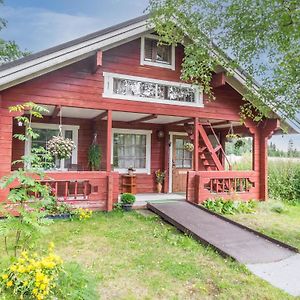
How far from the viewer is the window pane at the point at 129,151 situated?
10.9 meters

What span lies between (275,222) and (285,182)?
496 centimetres

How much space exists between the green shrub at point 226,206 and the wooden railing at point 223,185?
0.17 metres

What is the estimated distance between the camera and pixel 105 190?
26.7ft

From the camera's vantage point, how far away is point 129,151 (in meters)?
11.1

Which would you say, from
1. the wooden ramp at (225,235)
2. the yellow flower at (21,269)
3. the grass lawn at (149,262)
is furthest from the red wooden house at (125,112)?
the yellow flower at (21,269)

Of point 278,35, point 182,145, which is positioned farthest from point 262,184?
point 278,35

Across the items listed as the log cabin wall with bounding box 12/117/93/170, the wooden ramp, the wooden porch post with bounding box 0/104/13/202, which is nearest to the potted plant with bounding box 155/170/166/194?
the log cabin wall with bounding box 12/117/93/170

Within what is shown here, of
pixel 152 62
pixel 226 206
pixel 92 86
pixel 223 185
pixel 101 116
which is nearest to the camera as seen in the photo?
pixel 92 86

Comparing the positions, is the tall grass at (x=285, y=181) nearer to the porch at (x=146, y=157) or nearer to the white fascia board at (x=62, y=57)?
the porch at (x=146, y=157)

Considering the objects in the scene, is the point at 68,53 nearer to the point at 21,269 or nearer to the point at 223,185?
the point at 21,269

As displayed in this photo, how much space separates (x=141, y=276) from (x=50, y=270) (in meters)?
1.65

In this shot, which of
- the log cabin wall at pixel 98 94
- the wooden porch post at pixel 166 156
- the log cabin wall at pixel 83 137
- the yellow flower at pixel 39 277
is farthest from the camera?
the wooden porch post at pixel 166 156

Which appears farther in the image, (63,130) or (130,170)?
(130,170)

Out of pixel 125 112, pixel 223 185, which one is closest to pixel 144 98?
pixel 125 112
